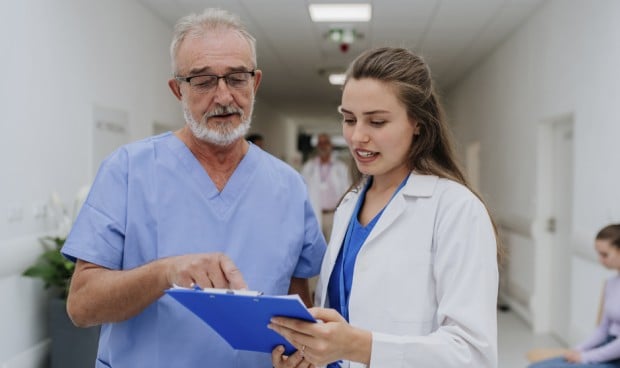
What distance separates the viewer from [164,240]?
54.9 inches

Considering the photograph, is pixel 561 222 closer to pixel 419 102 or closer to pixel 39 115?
pixel 39 115

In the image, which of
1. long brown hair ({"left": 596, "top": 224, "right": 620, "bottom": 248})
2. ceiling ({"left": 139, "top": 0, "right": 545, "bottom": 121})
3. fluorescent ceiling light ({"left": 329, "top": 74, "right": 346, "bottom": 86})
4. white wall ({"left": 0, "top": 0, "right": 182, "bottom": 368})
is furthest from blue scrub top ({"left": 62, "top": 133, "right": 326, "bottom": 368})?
fluorescent ceiling light ({"left": 329, "top": 74, "right": 346, "bottom": 86})

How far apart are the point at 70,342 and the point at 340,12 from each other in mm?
3568

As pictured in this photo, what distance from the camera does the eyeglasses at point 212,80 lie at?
1426mm

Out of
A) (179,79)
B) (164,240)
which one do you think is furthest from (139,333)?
(179,79)

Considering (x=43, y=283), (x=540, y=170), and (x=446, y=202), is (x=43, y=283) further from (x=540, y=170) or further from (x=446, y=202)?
(x=540, y=170)

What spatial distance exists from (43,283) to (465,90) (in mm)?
7245

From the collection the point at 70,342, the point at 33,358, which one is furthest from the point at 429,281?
the point at 33,358

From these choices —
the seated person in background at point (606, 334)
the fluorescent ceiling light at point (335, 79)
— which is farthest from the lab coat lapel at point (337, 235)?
the fluorescent ceiling light at point (335, 79)

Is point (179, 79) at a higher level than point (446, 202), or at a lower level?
higher

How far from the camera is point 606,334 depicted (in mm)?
2961

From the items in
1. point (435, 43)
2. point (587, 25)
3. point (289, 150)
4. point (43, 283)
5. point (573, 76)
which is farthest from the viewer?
point (289, 150)

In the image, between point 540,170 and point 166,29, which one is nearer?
point 540,170

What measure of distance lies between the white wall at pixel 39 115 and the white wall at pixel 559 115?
2.32 m
